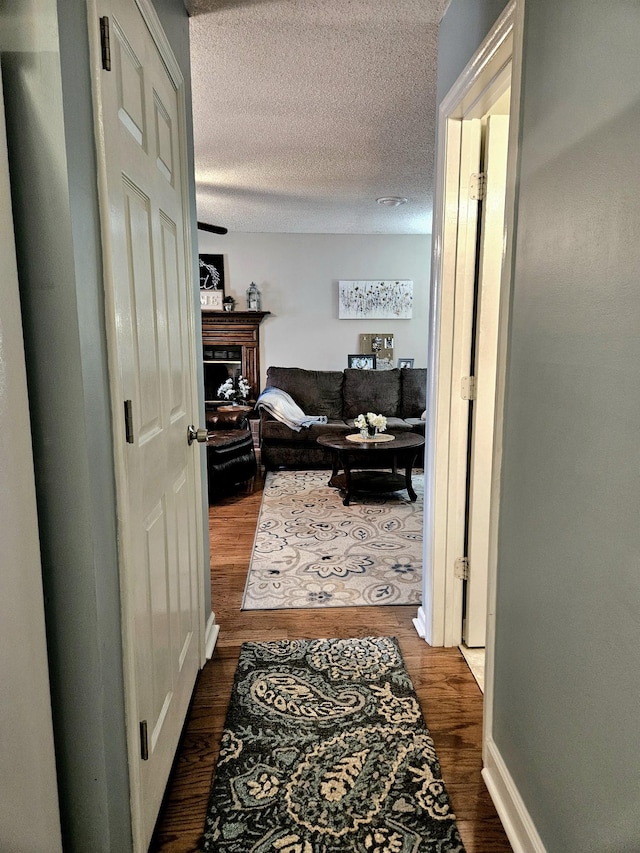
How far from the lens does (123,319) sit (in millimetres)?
1172

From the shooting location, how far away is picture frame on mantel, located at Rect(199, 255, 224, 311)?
6660mm

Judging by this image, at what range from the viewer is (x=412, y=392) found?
6137mm

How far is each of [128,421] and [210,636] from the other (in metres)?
1.40

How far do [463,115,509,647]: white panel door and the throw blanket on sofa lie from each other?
327cm

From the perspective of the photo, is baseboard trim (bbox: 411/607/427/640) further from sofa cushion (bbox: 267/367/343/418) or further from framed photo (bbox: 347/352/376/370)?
framed photo (bbox: 347/352/376/370)

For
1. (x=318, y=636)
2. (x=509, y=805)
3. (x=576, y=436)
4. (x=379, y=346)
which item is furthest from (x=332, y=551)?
(x=379, y=346)

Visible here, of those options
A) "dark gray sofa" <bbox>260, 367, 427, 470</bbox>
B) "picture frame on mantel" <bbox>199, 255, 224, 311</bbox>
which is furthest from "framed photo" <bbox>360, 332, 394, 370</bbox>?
"picture frame on mantel" <bbox>199, 255, 224, 311</bbox>

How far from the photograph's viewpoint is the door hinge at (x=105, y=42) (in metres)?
1.06

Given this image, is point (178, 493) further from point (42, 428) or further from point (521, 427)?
point (521, 427)

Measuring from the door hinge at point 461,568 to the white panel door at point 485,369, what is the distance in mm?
17

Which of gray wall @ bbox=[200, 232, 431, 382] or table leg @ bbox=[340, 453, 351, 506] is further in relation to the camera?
gray wall @ bbox=[200, 232, 431, 382]

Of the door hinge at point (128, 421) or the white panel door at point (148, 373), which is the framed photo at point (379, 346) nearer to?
the white panel door at point (148, 373)

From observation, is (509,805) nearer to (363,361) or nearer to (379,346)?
(363,361)

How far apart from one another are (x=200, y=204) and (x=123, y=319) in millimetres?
4592
